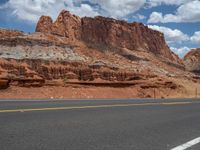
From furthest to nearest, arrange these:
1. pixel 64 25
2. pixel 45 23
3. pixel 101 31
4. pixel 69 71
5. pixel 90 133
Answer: pixel 101 31
pixel 64 25
pixel 45 23
pixel 69 71
pixel 90 133

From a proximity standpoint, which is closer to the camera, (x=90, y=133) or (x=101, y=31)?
(x=90, y=133)

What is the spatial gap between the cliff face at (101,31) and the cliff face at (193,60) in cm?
1357

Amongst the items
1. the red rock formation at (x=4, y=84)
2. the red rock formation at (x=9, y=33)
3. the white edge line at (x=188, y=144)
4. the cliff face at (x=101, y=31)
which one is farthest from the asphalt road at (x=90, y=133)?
the cliff face at (x=101, y=31)

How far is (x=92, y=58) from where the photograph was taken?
238 ft

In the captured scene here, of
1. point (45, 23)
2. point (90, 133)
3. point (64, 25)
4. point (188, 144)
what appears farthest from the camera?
point (64, 25)

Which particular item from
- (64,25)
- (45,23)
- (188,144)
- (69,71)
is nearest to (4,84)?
(69,71)

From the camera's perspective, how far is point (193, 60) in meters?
146

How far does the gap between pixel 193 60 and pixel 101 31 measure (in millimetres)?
41212

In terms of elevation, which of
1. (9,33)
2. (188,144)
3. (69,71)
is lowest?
(188,144)

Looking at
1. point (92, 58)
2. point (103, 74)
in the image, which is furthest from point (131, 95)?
point (92, 58)

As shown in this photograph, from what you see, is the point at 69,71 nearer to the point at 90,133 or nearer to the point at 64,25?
the point at 90,133

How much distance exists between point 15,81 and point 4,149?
3592 cm

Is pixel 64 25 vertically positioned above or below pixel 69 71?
above

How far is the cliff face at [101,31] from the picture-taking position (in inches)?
4705
